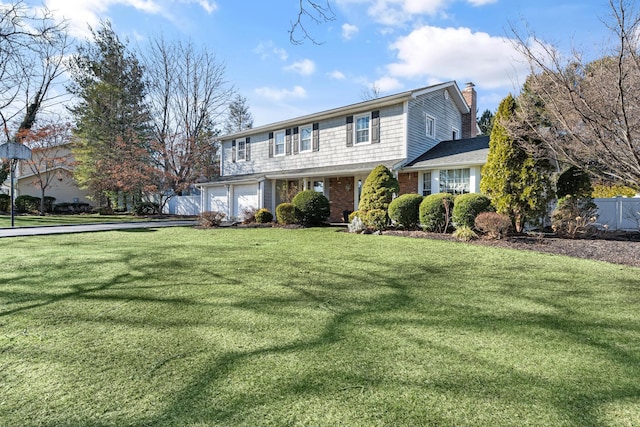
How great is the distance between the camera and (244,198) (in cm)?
1941

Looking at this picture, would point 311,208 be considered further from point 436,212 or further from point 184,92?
point 184,92

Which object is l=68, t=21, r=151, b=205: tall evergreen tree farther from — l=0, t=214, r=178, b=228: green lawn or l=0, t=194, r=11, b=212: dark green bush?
l=0, t=214, r=178, b=228: green lawn

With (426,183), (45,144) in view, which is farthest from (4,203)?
(426,183)

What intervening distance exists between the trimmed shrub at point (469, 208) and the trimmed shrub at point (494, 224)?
63 cm

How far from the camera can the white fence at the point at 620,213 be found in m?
12.7

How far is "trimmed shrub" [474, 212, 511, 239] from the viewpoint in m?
9.14

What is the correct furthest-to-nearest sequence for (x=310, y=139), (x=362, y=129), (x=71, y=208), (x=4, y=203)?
(x=71, y=208)
(x=4, y=203)
(x=310, y=139)
(x=362, y=129)

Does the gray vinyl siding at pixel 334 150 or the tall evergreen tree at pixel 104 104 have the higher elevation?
the tall evergreen tree at pixel 104 104

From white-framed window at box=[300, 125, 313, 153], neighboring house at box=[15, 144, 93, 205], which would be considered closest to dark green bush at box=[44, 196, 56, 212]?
neighboring house at box=[15, 144, 93, 205]

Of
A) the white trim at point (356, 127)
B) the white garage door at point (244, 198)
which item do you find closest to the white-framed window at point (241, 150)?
the white garage door at point (244, 198)

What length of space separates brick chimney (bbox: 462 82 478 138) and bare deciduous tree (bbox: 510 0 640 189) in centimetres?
1259

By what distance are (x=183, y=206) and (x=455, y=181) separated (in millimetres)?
21776

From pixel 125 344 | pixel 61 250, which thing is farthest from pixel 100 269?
pixel 125 344

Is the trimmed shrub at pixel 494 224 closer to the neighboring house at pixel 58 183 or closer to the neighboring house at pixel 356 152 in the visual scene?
the neighboring house at pixel 356 152
